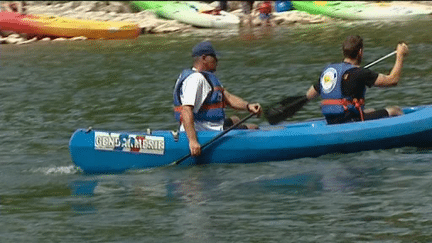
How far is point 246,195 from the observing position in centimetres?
900

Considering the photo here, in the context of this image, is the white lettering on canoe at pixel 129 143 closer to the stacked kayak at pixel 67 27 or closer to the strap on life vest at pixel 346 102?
the strap on life vest at pixel 346 102

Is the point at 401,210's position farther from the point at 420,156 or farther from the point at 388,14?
the point at 388,14

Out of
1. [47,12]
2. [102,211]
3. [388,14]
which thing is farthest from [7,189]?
[47,12]

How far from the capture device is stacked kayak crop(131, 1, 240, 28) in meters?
26.0

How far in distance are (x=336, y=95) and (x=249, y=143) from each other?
85 centimetres

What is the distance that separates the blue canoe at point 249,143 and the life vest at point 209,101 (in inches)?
5.8

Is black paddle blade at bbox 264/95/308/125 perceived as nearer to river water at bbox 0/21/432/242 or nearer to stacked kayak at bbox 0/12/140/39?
river water at bbox 0/21/432/242

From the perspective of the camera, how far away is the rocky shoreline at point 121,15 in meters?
26.0

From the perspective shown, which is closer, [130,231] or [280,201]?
[130,231]

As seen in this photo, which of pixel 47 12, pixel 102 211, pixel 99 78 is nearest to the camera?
pixel 102 211

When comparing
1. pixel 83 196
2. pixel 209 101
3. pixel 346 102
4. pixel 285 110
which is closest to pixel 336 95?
pixel 346 102

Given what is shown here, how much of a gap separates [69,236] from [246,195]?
1.61 meters

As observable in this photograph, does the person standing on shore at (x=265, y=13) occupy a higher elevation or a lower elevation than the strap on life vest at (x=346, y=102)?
lower

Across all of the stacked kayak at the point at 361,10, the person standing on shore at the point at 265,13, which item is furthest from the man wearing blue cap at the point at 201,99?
the person standing on shore at the point at 265,13
